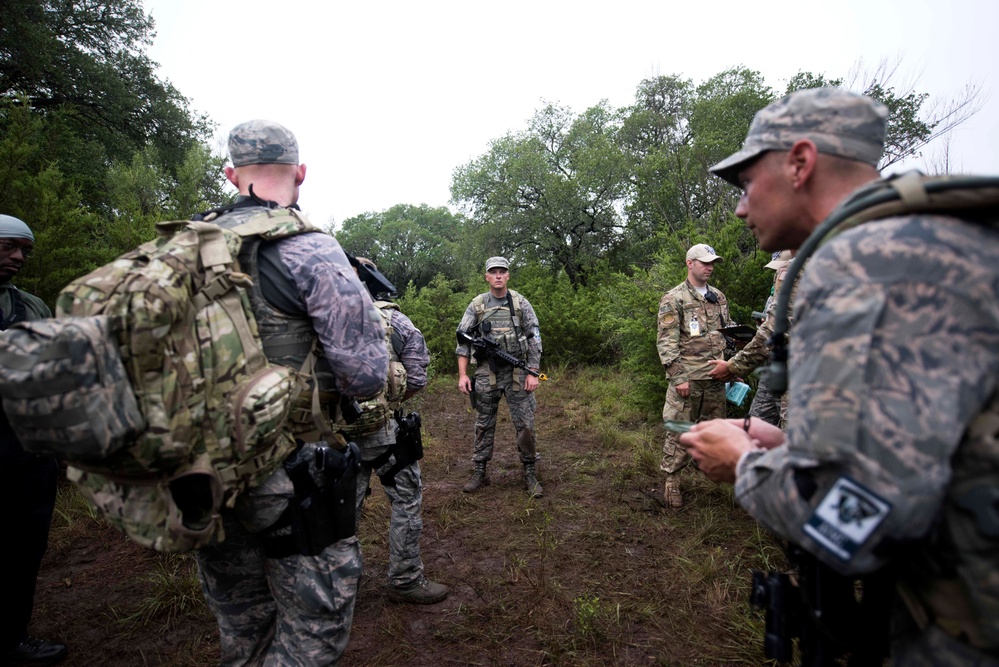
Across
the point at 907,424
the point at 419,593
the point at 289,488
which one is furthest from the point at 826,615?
the point at 419,593

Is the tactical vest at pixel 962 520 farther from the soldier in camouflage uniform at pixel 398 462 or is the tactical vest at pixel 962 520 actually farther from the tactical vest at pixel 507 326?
the tactical vest at pixel 507 326

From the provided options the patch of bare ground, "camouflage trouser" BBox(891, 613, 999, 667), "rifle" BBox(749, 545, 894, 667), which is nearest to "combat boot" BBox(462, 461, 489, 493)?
the patch of bare ground

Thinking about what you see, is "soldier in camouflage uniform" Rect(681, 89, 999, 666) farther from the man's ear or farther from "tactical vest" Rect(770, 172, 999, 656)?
the man's ear

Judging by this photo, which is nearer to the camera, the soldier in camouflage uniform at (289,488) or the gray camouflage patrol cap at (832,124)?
the gray camouflage patrol cap at (832,124)

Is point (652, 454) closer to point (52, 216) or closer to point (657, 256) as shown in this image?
point (657, 256)

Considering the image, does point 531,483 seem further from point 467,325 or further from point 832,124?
point 832,124

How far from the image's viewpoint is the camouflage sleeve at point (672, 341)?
15.3 feet

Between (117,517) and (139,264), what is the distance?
30.4 inches

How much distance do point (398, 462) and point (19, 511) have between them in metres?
2.05

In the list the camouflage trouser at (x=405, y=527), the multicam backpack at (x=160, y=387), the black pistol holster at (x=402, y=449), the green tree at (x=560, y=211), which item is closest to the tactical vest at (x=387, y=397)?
the black pistol holster at (x=402, y=449)

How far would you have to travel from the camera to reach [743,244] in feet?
21.5

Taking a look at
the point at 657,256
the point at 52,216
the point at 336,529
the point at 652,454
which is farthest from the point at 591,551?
the point at 52,216

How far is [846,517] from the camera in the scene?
977 millimetres

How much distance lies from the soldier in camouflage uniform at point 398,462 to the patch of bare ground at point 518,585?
0.16 meters
